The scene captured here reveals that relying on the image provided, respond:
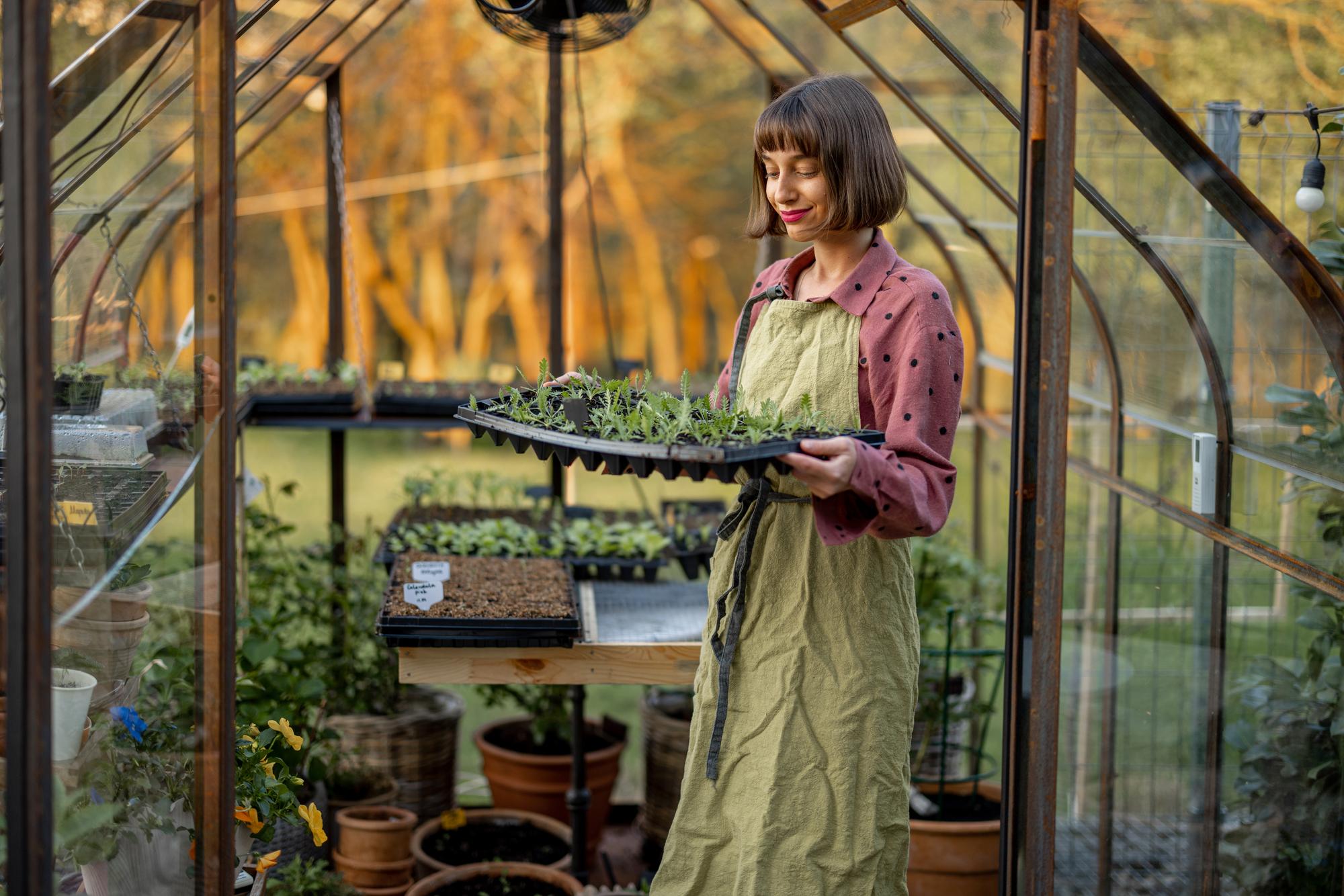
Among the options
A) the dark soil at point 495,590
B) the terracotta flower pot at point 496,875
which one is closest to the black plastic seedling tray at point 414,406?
the dark soil at point 495,590

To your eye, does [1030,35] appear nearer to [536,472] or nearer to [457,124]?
[536,472]

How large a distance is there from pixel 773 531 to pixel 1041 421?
1.40 ft

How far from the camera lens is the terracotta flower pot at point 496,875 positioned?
2996 mm

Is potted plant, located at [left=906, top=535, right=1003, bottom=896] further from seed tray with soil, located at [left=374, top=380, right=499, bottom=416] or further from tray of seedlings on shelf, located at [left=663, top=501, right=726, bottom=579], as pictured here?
A: seed tray with soil, located at [left=374, top=380, right=499, bottom=416]

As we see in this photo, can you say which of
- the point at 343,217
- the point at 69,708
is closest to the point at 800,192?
the point at 69,708

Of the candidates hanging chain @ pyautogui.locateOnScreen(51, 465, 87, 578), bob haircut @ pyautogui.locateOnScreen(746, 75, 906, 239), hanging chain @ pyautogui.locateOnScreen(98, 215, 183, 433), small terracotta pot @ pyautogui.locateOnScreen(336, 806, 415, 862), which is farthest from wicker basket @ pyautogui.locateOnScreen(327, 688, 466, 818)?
bob haircut @ pyautogui.locateOnScreen(746, 75, 906, 239)

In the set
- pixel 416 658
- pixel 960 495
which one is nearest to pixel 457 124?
pixel 960 495

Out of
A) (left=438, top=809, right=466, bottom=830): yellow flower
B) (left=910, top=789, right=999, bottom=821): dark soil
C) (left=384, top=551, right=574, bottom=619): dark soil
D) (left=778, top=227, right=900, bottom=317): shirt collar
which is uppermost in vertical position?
(left=778, top=227, right=900, bottom=317): shirt collar

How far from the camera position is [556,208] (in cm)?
410

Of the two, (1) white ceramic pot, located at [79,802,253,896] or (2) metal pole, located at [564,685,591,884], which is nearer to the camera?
(1) white ceramic pot, located at [79,802,253,896]

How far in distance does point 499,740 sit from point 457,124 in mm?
10267

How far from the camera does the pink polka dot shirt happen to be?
1.59m

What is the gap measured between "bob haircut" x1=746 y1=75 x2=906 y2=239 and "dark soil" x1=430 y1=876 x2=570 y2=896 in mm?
1935

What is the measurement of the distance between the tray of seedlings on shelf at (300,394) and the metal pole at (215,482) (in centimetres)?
192
